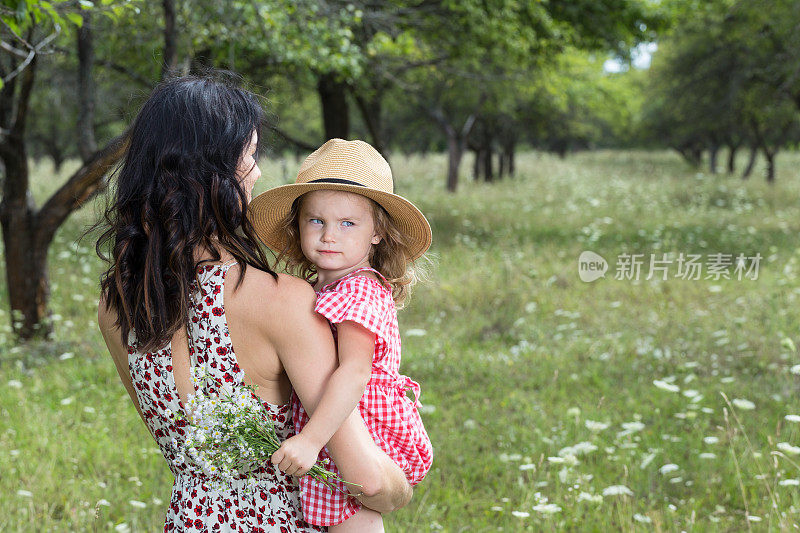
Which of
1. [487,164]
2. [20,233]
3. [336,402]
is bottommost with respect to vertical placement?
[487,164]

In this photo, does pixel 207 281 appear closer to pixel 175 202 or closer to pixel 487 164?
pixel 175 202

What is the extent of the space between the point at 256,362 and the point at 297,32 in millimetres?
7257

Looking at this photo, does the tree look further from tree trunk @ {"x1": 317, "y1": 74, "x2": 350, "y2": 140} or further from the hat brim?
tree trunk @ {"x1": 317, "y1": 74, "x2": 350, "y2": 140}

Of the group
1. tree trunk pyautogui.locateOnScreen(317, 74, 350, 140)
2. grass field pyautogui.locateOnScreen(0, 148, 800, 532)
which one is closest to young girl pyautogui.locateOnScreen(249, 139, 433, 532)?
grass field pyautogui.locateOnScreen(0, 148, 800, 532)

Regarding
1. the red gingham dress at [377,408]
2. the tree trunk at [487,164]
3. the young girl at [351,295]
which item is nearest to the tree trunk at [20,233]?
the young girl at [351,295]

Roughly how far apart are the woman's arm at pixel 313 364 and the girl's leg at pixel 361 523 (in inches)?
5.6

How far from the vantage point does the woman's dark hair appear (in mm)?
1700

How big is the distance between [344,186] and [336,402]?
0.56 metres

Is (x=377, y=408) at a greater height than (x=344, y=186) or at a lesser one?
lesser

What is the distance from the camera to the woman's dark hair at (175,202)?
1700 millimetres

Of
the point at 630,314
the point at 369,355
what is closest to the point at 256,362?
the point at 369,355

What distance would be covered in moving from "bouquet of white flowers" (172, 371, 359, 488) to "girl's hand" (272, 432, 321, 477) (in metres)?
0.05

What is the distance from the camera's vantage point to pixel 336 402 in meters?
1.69

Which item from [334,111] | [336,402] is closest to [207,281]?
[336,402]
